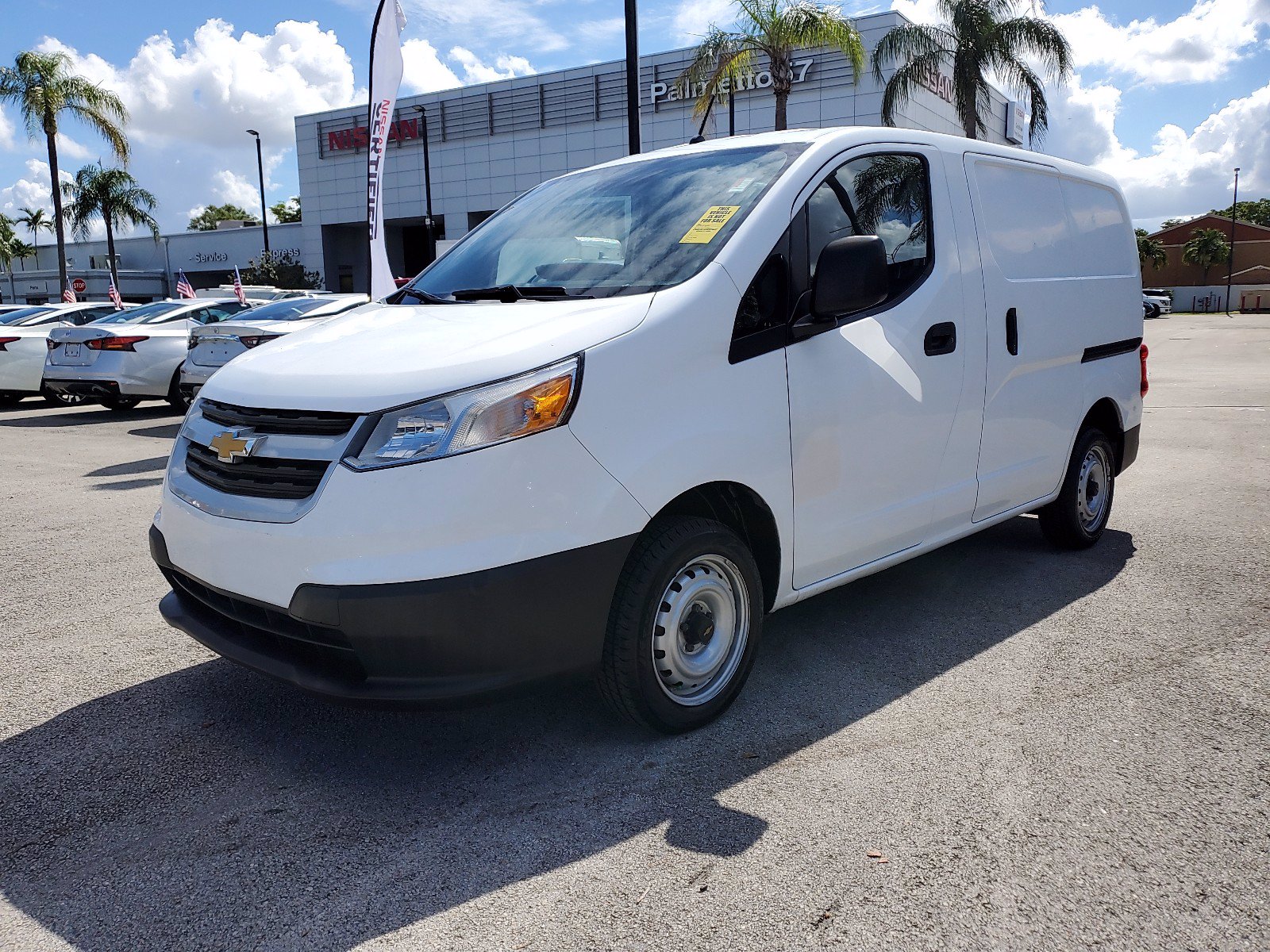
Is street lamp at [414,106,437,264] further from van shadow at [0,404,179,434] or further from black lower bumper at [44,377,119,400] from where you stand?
black lower bumper at [44,377,119,400]

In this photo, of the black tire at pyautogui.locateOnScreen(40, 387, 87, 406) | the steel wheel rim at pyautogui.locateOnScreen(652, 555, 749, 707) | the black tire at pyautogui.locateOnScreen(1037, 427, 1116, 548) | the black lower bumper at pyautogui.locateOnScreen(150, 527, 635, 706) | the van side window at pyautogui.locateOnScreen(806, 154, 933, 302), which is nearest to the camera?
the black lower bumper at pyautogui.locateOnScreen(150, 527, 635, 706)

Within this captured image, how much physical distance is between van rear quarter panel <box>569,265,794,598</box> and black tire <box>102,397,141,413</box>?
12265 mm

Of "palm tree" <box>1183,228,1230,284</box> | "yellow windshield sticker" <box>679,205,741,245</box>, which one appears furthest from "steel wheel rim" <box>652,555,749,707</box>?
"palm tree" <box>1183,228,1230,284</box>

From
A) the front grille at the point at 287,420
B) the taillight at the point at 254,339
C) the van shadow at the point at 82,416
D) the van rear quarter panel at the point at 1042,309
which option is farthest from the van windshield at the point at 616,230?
the van shadow at the point at 82,416

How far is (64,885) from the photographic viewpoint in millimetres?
2557

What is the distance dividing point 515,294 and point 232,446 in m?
1.11

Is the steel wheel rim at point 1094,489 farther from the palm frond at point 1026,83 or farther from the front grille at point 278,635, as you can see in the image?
the palm frond at point 1026,83

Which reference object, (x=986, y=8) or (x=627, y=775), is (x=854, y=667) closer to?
(x=627, y=775)

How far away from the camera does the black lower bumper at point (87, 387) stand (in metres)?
13.0

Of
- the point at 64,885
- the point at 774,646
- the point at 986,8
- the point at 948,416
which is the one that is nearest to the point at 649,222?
the point at 948,416

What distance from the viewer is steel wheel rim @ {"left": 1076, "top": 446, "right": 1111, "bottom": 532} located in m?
5.52

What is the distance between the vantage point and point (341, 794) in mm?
3010

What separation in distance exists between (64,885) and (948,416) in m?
3.38

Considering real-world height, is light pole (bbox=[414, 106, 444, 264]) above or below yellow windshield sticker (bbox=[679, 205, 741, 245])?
above
